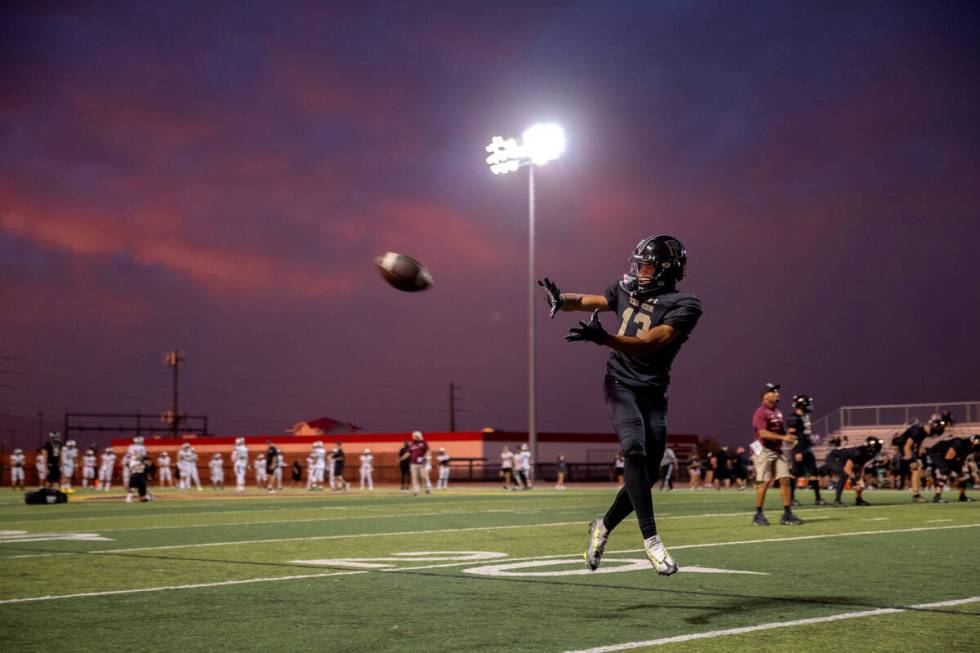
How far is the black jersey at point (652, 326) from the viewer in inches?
271

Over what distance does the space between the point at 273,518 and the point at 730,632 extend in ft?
46.1

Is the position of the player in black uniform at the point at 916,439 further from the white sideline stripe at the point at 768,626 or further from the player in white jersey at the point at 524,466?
the player in white jersey at the point at 524,466

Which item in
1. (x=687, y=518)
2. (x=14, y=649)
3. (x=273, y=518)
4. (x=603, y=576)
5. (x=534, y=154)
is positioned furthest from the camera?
(x=534, y=154)

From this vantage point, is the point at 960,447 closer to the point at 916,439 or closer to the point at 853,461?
the point at 916,439

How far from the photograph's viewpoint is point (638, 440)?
6887 mm

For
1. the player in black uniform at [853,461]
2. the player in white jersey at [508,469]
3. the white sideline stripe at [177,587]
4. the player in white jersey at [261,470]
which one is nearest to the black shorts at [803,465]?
the player in black uniform at [853,461]

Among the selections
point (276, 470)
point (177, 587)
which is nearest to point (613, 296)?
point (177, 587)

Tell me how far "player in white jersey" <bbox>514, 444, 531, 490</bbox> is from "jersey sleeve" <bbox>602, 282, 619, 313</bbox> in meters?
30.4

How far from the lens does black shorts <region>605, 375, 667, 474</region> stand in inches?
272

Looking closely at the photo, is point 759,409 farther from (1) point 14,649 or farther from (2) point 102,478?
(2) point 102,478

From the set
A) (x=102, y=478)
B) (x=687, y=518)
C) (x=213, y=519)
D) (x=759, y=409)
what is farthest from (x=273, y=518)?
(x=102, y=478)

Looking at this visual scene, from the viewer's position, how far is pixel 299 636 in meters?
5.94

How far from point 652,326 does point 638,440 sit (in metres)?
0.74

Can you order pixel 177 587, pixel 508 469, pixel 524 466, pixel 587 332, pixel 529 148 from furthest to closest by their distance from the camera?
pixel 529 148 → pixel 508 469 → pixel 524 466 → pixel 177 587 → pixel 587 332
